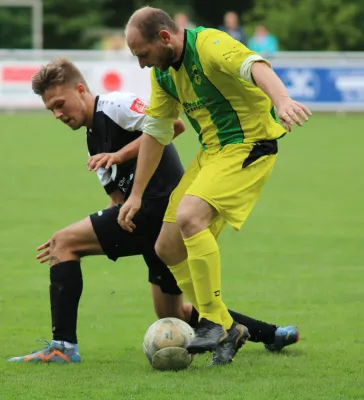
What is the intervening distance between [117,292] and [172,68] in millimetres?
2757

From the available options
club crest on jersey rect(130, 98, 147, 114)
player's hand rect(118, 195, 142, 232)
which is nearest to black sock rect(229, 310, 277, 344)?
player's hand rect(118, 195, 142, 232)

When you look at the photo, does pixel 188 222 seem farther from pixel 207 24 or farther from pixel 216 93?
pixel 207 24

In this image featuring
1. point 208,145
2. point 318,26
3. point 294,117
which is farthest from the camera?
point 318,26

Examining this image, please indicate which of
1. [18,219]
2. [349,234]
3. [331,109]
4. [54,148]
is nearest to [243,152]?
[349,234]

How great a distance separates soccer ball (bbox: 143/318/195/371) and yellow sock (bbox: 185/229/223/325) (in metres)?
0.16

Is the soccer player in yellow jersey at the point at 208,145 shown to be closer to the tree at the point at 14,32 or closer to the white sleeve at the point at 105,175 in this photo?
the white sleeve at the point at 105,175

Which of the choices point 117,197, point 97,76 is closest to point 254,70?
point 117,197

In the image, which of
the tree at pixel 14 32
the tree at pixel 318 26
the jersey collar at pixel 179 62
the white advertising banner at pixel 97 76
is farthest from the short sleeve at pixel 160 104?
the tree at pixel 14 32

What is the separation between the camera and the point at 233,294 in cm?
812

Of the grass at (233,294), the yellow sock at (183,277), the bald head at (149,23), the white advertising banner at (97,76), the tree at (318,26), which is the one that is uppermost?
the bald head at (149,23)

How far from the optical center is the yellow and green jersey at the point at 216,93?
5738 mm

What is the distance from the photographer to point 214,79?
5793 millimetres

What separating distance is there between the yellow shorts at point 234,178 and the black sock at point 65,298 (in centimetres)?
64

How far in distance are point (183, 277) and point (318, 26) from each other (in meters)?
28.0
